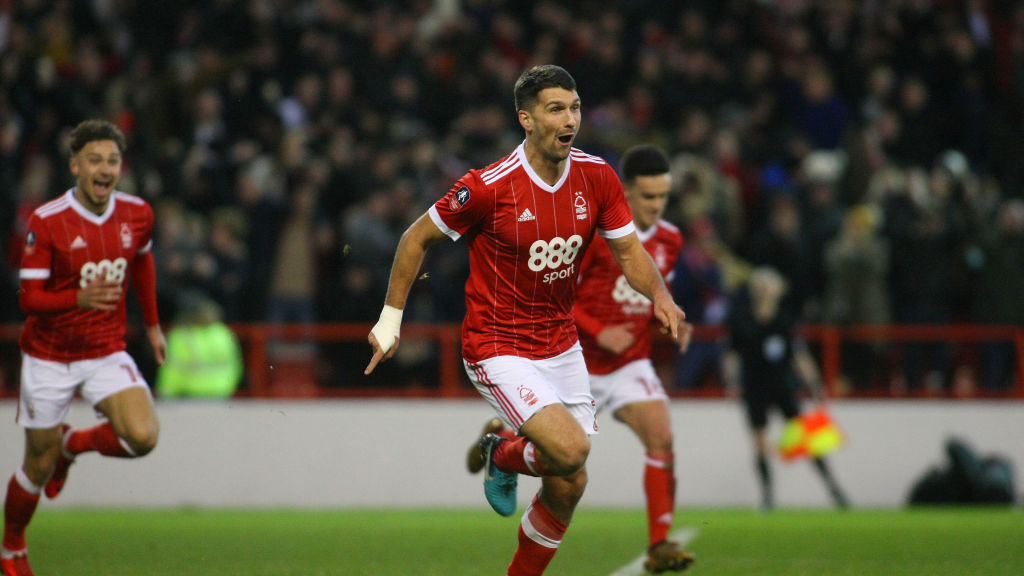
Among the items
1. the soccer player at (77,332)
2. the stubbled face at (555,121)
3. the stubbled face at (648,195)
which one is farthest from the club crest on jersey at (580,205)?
the soccer player at (77,332)

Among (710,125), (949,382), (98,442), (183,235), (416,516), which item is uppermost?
(710,125)

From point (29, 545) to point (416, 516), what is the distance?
13.8 feet

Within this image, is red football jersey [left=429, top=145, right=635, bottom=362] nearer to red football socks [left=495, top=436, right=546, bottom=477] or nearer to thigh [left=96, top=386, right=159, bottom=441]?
red football socks [left=495, top=436, right=546, bottom=477]

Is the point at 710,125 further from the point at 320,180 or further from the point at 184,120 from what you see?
the point at 184,120

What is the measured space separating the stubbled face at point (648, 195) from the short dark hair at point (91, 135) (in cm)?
309

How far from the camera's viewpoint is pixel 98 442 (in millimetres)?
7641

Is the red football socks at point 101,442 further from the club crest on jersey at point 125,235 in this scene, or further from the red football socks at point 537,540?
the red football socks at point 537,540

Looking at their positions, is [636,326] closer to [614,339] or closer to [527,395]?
[614,339]

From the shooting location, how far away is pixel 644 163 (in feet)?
26.8

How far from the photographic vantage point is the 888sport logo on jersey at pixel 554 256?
6160 millimetres

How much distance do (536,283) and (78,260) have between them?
291 cm

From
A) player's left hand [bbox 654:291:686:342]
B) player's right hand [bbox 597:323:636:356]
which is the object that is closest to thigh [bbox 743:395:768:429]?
player's right hand [bbox 597:323:636:356]

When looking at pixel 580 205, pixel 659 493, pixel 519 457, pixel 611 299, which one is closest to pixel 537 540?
pixel 519 457

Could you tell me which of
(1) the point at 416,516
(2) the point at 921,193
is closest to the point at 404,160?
(1) the point at 416,516
